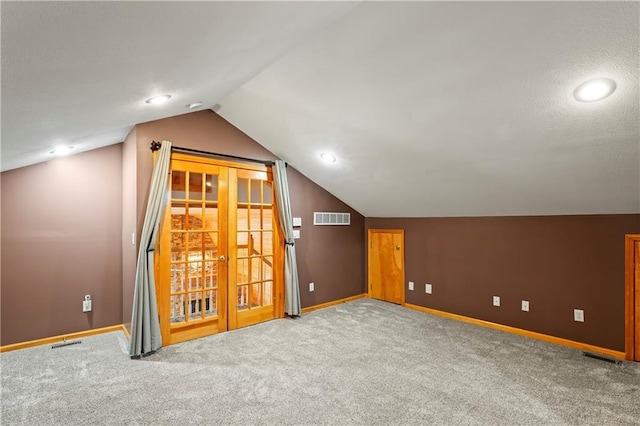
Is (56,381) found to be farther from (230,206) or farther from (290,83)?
(290,83)

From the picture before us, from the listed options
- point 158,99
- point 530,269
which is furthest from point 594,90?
point 158,99

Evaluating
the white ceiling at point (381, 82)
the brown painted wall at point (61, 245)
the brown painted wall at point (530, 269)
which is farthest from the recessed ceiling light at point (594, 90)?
the brown painted wall at point (61, 245)

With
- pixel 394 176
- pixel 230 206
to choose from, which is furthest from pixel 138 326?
pixel 394 176

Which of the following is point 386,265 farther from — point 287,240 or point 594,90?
point 594,90

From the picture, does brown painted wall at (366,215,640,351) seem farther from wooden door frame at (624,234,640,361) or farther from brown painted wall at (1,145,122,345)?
brown painted wall at (1,145,122,345)

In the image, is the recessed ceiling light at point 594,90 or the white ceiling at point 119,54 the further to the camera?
the recessed ceiling light at point 594,90

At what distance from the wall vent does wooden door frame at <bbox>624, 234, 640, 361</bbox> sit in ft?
11.2

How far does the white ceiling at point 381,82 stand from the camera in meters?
1.44

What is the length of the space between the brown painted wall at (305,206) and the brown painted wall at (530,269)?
96 centimetres

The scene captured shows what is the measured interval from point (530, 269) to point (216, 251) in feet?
12.3

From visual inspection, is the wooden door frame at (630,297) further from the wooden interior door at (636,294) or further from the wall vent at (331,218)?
the wall vent at (331,218)

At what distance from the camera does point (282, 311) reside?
4.52 m

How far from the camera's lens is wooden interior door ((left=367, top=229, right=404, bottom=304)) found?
521cm

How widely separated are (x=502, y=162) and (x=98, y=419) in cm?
383
